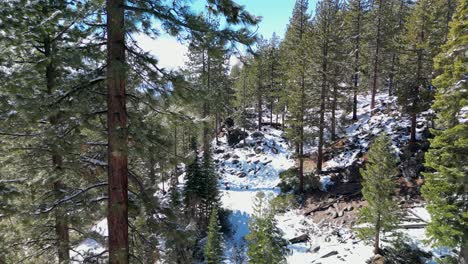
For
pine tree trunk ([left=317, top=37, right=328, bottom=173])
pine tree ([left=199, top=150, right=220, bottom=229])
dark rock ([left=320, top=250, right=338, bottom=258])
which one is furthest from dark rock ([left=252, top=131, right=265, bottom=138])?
dark rock ([left=320, top=250, right=338, bottom=258])

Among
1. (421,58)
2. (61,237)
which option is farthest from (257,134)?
(61,237)

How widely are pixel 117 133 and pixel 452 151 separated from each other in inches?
449

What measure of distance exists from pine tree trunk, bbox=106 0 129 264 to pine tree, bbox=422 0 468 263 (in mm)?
10669

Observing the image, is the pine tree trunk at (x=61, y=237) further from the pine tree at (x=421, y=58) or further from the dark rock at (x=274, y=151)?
the dark rock at (x=274, y=151)

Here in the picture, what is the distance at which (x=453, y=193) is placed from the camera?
11602 millimetres

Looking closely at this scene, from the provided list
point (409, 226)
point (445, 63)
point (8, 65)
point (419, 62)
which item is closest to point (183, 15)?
point (8, 65)

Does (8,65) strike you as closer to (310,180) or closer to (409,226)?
(409,226)

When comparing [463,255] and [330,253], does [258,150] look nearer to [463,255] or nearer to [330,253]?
[330,253]

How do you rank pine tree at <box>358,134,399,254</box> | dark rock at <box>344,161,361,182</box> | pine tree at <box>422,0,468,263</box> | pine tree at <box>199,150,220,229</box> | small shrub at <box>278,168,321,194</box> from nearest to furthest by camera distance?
pine tree at <box>422,0,468,263</box> → pine tree at <box>358,134,399,254</box> → dark rock at <box>344,161,361,182</box> → small shrub at <box>278,168,321,194</box> → pine tree at <box>199,150,220,229</box>

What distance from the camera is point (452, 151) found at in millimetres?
11055

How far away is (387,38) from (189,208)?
86.4 ft

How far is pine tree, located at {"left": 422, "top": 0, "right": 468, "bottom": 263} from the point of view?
10617 millimetres

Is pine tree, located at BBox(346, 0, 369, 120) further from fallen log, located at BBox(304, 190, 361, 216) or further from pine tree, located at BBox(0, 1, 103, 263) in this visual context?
pine tree, located at BBox(0, 1, 103, 263)

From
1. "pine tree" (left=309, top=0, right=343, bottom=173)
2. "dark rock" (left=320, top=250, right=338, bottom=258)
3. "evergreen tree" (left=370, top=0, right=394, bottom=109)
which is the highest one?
"evergreen tree" (left=370, top=0, right=394, bottom=109)
